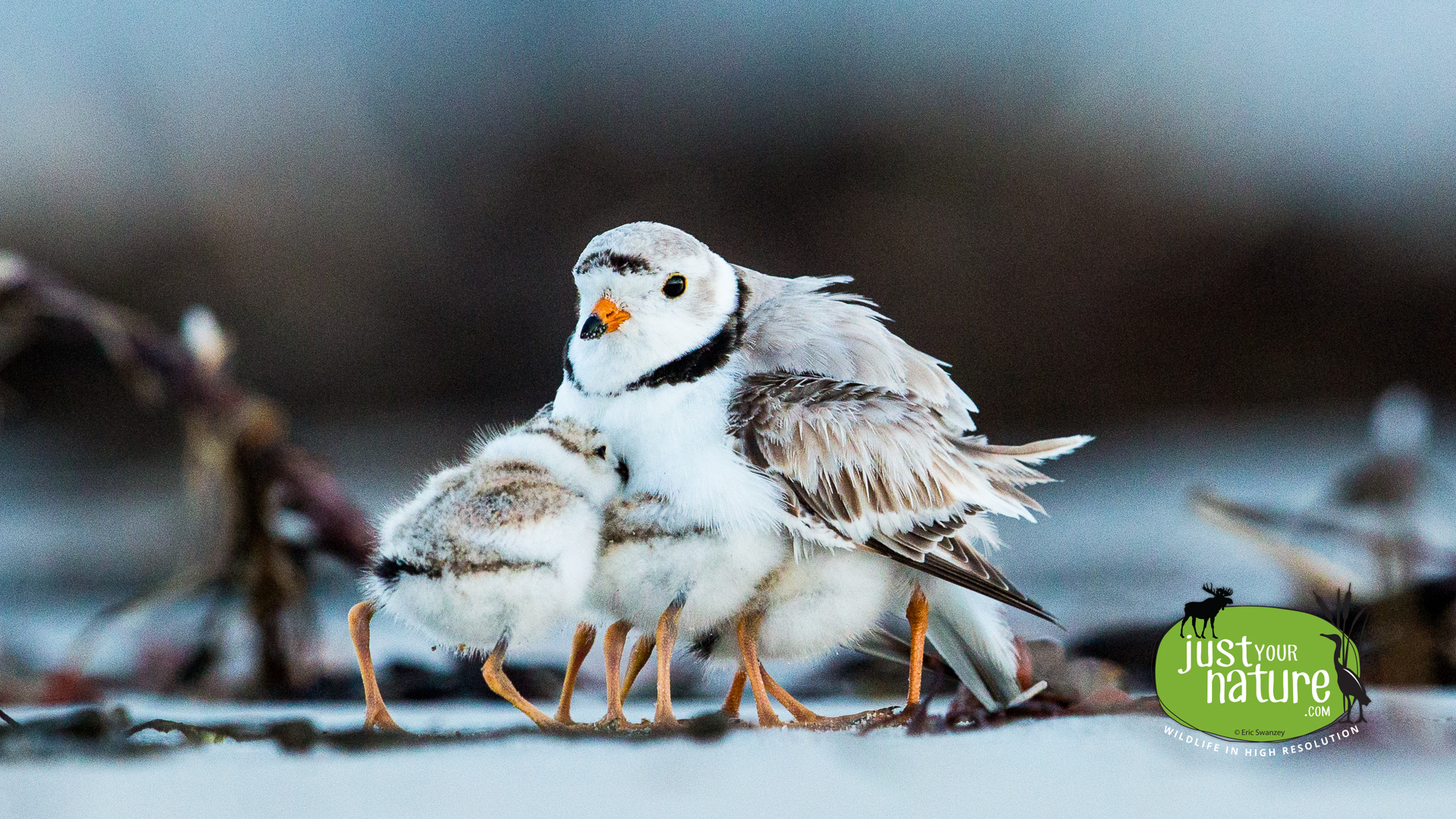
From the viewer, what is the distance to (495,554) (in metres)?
0.93

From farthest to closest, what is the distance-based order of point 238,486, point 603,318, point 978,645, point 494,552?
point 238,486, point 978,645, point 603,318, point 494,552

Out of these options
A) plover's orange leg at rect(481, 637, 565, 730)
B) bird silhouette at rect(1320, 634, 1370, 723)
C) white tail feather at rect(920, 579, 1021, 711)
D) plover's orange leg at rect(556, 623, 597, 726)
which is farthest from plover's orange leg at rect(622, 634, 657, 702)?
bird silhouette at rect(1320, 634, 1370, 723)

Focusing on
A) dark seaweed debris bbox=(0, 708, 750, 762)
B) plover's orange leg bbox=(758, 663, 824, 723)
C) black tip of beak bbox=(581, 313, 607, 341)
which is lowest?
dark seaweed debris bbox=(0, 708, 750, 762)

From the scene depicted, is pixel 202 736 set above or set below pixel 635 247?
below

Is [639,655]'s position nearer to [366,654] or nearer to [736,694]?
[736,694]

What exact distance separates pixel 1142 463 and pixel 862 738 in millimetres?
1531

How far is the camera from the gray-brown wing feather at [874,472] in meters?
1.02

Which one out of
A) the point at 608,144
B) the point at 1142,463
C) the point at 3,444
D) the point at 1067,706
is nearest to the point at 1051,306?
the point at 1142,463

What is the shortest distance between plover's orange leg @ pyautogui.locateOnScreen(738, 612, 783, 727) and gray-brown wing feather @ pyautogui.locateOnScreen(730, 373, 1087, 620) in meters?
0.10

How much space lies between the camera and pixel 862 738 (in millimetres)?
1005

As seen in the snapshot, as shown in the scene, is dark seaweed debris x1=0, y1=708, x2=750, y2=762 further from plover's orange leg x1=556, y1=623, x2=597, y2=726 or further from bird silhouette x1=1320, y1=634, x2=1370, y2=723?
bird silhouette x1=1320, y1=634, x2=1370, y2=723

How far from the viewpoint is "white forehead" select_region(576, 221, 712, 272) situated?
104cm

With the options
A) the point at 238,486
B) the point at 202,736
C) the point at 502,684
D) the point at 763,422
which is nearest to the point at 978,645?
the point at 763,422

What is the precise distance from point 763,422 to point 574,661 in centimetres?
28
